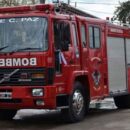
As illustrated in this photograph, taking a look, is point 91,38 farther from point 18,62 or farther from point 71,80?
point 18,62

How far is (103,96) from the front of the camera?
1593 cm

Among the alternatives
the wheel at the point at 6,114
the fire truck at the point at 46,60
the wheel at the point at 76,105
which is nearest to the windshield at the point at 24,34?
the fire truck at the point at 46,60

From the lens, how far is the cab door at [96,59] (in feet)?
49.9

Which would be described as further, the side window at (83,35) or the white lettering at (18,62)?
the side window at (83,35)

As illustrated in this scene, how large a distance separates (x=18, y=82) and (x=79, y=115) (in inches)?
81.6

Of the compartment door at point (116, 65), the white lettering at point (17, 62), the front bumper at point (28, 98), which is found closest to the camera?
the front bumper at point (28, 98)

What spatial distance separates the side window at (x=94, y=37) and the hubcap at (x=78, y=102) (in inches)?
Result: 64.8

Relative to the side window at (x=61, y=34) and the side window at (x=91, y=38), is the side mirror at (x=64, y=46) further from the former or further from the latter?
the side window at (x=91, y=38)

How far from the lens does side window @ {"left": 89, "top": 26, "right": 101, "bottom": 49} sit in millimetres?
15317

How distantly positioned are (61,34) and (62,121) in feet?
7.99

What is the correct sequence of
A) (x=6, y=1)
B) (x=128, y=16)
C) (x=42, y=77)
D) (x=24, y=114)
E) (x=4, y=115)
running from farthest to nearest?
(x=128, y=16)
(x=6, y=1)
(x=24, y=114)
(x=4, y=115)
(x=42, y=77)

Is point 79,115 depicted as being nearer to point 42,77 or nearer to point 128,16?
point 42,77

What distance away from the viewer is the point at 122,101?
61.1 feet

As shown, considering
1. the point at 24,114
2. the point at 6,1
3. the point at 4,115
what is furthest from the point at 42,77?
the point at 6,1
